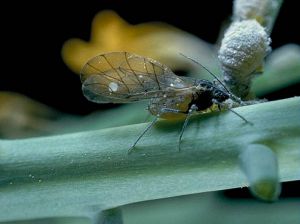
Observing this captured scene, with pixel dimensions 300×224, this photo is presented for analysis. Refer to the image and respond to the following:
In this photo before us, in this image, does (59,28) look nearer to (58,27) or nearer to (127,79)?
(58,27)

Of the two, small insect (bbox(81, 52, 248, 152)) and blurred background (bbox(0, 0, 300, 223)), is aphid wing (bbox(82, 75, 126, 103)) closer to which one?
small insect (bbox(81, 52, 248, 152))

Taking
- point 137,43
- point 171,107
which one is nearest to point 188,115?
point 171,107

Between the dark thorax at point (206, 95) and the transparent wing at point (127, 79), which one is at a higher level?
the transparent wing at point (127, 79)

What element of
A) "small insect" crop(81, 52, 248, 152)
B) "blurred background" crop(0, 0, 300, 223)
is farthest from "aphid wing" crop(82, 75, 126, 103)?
"blurred background" crop(0, 0, 300, 223)

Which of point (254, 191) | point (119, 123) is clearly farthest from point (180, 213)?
point (254, 191)

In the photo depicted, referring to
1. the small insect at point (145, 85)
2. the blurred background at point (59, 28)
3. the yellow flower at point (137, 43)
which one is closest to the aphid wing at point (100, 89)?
the small insect at point (145, 85)

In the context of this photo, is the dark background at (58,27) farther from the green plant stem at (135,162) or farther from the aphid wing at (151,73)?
the green plant stem at (135,162)

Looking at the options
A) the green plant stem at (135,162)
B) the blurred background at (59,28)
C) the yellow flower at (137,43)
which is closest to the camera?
the green plant stem at (135,162)
